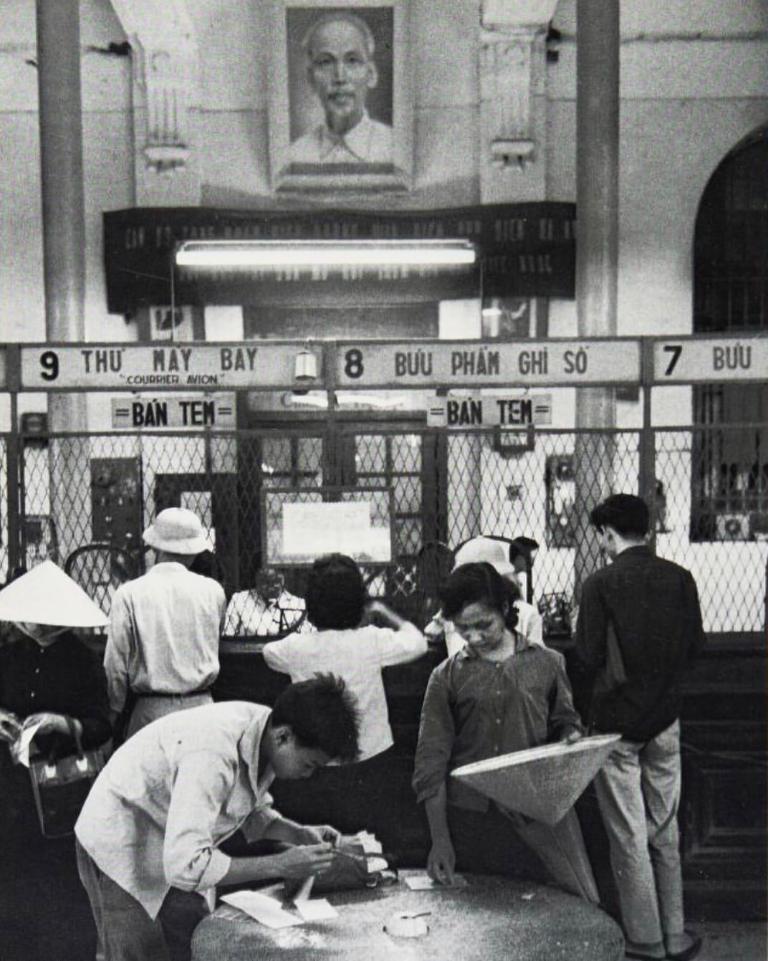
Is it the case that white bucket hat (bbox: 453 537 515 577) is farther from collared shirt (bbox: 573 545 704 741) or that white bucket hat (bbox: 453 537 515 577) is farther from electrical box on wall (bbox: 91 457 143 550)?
electrical box on wall (bbox: 91 457 143 550)

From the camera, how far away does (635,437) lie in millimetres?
8914

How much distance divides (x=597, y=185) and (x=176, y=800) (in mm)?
7389

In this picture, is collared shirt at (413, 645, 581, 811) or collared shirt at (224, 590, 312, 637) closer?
collared shirt at (413, 645, 581, 811)

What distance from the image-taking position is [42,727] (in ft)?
12.0

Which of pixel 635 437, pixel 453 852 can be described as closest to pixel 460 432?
pixel 453 852

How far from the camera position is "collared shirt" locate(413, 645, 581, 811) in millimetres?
3410

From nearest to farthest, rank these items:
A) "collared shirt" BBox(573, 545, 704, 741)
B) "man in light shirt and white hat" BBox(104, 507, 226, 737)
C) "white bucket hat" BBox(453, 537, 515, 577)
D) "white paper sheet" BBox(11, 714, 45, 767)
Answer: "white paper sheet" BBox(11, 714, 45, 767), "collared shirt" BBox(573, 545, 704, 741), "white bucket hat" BBox(453, 537, 515, 577), "man in light shirt and white hat" BBox(104, 507, 226, 737)

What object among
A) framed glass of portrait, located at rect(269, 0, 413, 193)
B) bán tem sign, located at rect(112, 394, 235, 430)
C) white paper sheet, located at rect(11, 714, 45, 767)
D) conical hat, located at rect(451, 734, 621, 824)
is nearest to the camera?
conical hat, located at rect(451, 734, 621, 824)

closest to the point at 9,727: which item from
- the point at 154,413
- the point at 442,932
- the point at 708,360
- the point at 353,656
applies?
the point at 353,656

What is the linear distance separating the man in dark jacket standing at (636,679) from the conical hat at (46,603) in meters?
1.89

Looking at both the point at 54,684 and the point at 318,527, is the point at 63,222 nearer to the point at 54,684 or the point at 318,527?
the point at 318,527

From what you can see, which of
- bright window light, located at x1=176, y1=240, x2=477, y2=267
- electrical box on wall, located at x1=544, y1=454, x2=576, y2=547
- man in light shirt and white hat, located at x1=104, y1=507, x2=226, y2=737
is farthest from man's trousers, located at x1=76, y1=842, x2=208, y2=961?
bright window light, located at x1=176, y1=240, x2=477, y2=267

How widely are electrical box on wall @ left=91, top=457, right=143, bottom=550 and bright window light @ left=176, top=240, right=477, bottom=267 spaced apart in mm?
2397

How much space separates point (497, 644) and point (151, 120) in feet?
24.2
